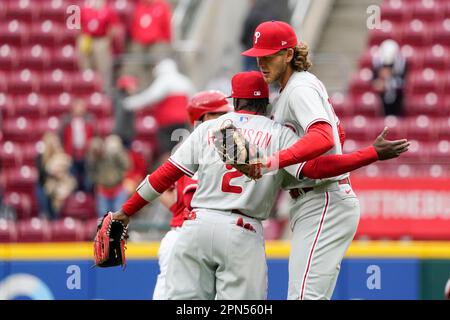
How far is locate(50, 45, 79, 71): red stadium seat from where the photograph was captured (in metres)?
15.0

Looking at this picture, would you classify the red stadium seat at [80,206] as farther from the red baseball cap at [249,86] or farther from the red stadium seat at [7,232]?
the red baseball cap at [249,86]

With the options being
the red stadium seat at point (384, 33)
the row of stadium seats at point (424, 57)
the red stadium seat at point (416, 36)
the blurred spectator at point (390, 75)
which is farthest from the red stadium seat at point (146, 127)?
the red stadium seat at point (416, 36)

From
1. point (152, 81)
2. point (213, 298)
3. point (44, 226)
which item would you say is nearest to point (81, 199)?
point (44, 226)

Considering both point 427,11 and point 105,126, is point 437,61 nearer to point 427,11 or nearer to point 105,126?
point 427,11

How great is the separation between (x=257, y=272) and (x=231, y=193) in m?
0.44

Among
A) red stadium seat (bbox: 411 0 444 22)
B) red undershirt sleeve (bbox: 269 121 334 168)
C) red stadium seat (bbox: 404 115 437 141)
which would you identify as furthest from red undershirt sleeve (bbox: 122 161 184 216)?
red stadium seat (bbox: 411 0 444 22)

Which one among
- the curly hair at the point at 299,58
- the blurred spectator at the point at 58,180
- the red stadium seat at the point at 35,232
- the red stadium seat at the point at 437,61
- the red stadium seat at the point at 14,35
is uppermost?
the curly hair at the point at 299,58

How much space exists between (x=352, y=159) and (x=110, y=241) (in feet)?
4.62

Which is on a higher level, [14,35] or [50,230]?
[14,35]

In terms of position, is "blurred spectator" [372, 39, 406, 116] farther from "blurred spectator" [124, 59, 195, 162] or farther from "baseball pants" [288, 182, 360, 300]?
"baseball pants" [288, 182, 360, 300]

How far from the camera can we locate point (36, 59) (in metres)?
15.1

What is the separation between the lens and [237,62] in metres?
13.5

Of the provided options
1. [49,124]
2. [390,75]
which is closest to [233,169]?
[390,75]

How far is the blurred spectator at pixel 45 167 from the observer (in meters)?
12.6
